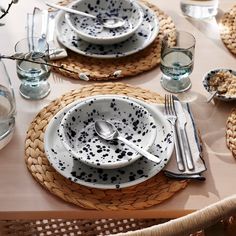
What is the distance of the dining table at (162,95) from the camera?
96 centimetres

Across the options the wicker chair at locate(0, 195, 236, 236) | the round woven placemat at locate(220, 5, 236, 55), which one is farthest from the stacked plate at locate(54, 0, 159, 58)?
the wicker chair at locate(0, 195, 236, 236)

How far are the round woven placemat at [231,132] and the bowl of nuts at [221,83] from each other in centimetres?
5

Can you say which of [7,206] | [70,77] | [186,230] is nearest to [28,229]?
[7,206]

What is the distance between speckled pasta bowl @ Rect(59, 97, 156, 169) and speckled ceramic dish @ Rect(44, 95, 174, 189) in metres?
0.02

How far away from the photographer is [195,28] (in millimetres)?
1339

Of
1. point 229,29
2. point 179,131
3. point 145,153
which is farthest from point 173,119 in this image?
point 229,29

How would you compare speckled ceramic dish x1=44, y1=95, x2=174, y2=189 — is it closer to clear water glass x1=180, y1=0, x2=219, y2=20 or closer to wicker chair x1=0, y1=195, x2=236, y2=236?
wicker chair x1=0, y1=195, x2=236, y2=236

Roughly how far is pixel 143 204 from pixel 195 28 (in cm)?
54

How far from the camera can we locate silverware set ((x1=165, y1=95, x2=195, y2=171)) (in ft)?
3.34

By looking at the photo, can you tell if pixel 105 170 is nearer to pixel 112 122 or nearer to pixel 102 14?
pixel 112 122

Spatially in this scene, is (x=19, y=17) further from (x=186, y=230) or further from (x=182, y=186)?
(x=186, y=230)

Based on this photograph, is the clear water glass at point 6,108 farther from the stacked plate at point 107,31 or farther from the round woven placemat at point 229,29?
the round woven placemat at point 229,29

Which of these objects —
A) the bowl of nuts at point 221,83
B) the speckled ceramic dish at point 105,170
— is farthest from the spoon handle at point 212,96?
the speckled ceramic dish at point 105,170

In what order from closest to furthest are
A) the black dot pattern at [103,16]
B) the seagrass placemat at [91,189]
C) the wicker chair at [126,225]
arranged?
the wicker chair at [126,225], the seagrass placemat at [91,189], the black dot pattern at [103,16]
